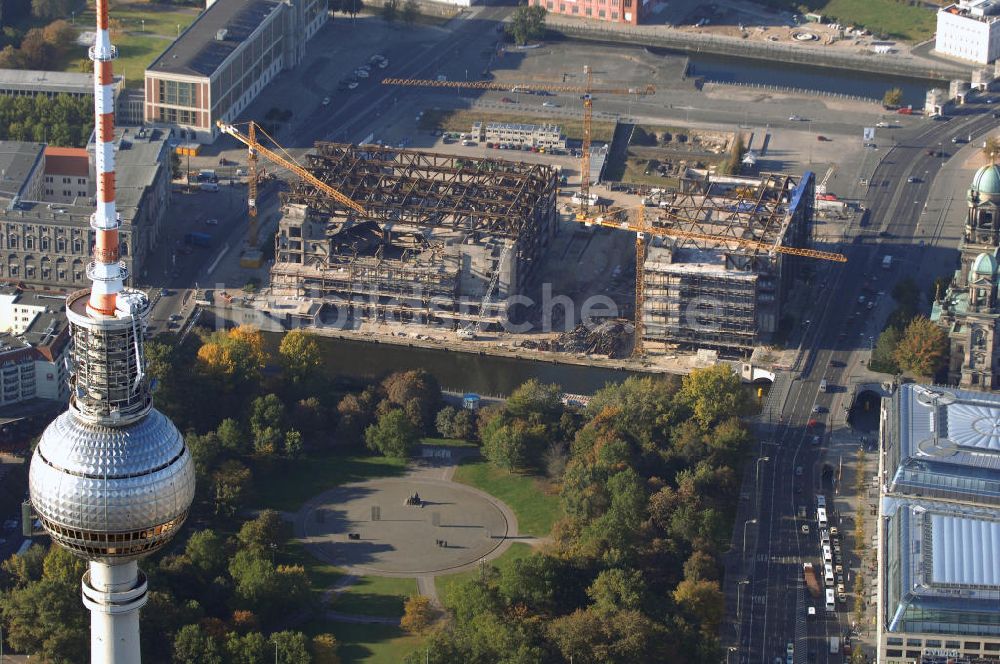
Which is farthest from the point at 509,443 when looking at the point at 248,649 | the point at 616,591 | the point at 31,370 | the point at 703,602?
the point at 31,370

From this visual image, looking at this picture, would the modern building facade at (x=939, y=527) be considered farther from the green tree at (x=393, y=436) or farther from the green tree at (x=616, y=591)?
the green tree at (x=393, y=436)

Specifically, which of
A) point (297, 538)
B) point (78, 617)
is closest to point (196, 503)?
point (297, 538)

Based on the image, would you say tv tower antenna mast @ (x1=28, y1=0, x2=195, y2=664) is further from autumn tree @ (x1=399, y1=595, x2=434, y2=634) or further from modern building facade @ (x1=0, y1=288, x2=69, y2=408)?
modern building facade @ (x1=0, y1=288, x2=69, y2=408)

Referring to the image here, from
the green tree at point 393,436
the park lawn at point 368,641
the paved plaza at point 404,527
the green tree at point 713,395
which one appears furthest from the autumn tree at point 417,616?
the green tree at point 713,395

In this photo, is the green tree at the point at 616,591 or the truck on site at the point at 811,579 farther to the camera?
the truck on site at the point at 811,579

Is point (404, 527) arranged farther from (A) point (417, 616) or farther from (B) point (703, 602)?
(B) point (703, 602)

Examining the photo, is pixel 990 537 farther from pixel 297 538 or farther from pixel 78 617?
pixel 78 617

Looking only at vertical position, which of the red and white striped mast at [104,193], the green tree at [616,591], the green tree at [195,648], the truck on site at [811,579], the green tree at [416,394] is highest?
the red and white striped mast at [104,193]
